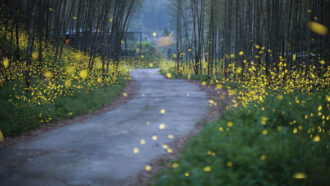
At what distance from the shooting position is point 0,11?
A: 15.4 meters

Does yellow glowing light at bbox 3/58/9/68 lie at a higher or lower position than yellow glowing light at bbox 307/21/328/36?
lower

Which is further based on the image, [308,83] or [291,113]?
[308,83]

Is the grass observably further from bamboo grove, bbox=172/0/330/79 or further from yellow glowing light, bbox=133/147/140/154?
bamboo grove, bbox=172/0/330/79

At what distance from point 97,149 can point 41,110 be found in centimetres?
348

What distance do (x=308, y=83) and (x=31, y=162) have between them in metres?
9.61

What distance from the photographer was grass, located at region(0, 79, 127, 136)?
7898 mm

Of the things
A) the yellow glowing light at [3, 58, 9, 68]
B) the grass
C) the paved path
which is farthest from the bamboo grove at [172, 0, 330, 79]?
the yellow glowing light at [3, 58, 9, 68]

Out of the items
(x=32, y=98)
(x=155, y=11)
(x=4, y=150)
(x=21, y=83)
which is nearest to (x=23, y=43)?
(x=21, y=83)

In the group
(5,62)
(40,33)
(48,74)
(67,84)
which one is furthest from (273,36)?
(5,62)

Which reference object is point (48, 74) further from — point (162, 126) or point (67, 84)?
point (162, 126)

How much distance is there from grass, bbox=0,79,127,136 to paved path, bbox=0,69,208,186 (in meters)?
0.72

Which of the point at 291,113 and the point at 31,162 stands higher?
the point at 291,113

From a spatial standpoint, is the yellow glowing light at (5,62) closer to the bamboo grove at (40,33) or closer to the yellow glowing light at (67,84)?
the bamboo grove at (40,33)

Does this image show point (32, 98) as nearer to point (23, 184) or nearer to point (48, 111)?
point (48, 111)
